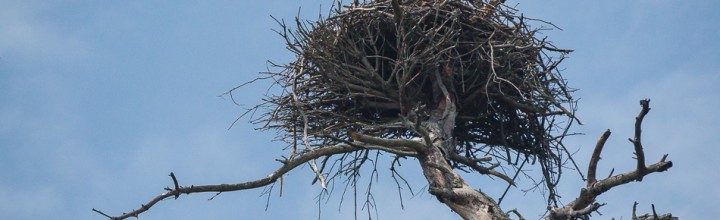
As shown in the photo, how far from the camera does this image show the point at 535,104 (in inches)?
284

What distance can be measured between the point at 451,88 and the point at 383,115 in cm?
53

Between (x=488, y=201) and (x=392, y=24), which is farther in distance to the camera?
(x=392, y=24)

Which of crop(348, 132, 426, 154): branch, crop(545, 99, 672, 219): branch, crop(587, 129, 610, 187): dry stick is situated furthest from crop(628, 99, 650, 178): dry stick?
crop(348, 132, 426, 154): branch

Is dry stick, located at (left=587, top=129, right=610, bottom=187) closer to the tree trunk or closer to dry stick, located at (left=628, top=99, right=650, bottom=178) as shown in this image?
dry stick, located at (left=628, top=99, right=650, bottom=178)

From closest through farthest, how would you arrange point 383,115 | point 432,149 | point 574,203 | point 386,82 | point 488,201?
1. point 574,203
2. point 488,201
3. point 432,149
4. point 386,82
5. point 383,115

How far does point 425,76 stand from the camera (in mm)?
7105

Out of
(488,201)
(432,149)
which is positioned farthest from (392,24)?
(488,201)

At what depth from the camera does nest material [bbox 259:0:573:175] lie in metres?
7.00

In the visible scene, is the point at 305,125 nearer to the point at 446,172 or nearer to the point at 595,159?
the point at 446,172

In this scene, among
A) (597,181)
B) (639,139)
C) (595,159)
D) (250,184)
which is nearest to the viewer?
(639,139)

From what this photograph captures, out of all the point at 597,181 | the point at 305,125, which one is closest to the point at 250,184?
the point at 305,125

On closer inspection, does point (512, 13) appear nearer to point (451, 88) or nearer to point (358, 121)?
point (451, 88)

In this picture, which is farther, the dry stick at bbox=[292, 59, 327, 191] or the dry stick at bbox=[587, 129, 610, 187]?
the dry stick at bbox=[292, 59, 327, 191]

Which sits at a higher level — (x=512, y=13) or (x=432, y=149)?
(x=512, y=13)
